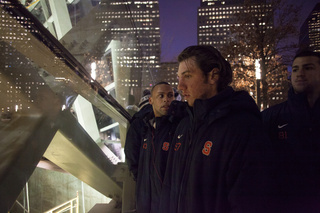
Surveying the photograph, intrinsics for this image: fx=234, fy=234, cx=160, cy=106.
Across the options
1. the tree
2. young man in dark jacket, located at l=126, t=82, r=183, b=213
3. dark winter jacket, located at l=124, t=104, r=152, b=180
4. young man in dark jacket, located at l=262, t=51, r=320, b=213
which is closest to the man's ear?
young man in dark jacket, located at l=262, t=51, r=320, b=213

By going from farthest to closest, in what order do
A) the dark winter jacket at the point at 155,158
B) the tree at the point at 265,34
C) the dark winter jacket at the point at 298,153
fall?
1. the tree at the point at 265,34
2. the dark winter jacket at the point at 155,158
3. the dark winter jacket at the point at 298,153

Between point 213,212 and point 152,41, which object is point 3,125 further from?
point 152,41

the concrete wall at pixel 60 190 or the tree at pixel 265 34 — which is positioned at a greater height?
the tree at pixel 265 34

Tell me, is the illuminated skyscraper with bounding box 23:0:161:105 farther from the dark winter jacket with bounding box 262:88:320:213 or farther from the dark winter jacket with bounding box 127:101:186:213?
the dark winter jacket with bounding box 262:88:320:213

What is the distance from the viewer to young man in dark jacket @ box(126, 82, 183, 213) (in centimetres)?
233

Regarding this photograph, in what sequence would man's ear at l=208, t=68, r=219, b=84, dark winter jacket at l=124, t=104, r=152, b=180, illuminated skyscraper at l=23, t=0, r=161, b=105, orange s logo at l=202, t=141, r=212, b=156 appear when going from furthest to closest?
illuminated skyscraper at l=23, t=0, r=161, b=105, dark winter jacket at l=124, t=104, r=152, b=180, man's ear at l=208, t=68, r=219, b=84, orange s logo at l=202, t=141, r=212, b=156

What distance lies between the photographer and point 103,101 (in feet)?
11.6

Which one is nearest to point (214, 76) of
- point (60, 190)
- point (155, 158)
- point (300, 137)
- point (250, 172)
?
point (250, 172)

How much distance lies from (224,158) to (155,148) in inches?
54.5

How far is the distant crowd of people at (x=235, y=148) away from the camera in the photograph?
109 cm

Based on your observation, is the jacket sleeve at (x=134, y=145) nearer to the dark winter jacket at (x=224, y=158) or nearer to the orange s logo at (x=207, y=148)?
the dark winter jacket at (x=224, y=158)

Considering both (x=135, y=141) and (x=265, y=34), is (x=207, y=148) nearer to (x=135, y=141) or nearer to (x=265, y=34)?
(x=135, y=141)

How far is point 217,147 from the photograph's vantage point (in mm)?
1177

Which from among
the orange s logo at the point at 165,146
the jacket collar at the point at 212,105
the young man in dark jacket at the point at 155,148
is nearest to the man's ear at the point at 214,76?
the jacket collar at the point at 212,105
